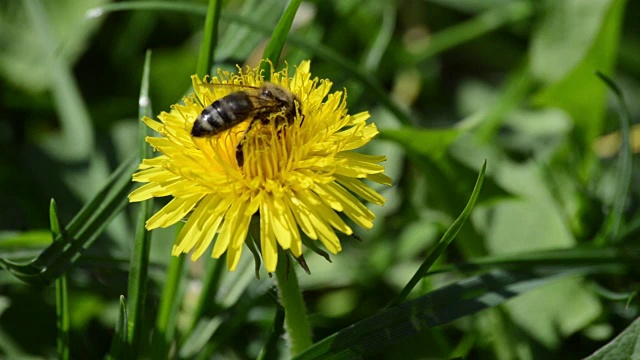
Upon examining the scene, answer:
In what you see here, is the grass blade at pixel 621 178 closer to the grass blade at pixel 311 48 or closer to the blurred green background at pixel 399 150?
the blurred green background at pixel 399 150

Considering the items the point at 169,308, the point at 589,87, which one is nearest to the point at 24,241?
the point at 169,308

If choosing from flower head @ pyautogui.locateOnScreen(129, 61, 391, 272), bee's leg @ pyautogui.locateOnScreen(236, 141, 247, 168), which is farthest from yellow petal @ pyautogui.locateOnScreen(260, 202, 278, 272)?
bee's leg @ pyautogui.locateOnScreen(236, 141, 247, 168)

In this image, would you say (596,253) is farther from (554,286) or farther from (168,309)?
(168,309)

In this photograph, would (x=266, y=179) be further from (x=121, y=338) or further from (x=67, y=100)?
(x=67, y=100)

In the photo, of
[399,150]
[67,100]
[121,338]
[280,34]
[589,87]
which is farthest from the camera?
[399,150]

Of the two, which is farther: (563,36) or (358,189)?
(563,36)

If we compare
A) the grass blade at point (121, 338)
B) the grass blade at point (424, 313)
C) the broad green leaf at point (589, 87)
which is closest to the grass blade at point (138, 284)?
the grass blade at point (121, 338)

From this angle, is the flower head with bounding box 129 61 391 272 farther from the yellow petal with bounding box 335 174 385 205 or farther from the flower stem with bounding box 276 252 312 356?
the flower stem with bounding box 276 252 312 356

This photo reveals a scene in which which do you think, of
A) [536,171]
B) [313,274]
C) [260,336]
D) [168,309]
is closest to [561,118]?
[536,171]
